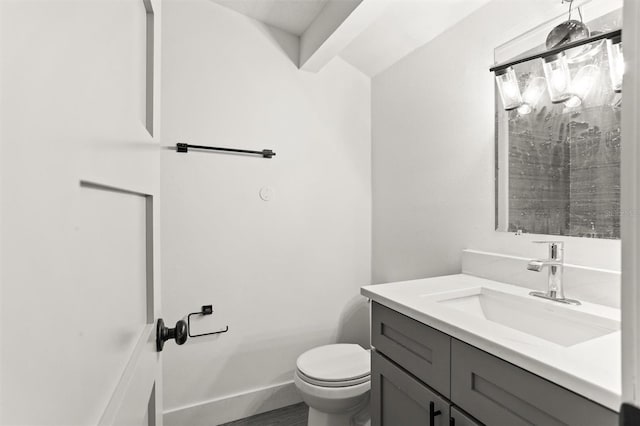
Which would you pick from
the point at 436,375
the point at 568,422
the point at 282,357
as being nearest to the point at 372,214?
the point at 282,357

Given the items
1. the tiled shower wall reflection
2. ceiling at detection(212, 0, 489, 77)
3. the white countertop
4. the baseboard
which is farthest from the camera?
the baseboard

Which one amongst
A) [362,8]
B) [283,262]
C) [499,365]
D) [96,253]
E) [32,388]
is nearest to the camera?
[32,388]

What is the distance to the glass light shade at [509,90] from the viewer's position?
4.47ft

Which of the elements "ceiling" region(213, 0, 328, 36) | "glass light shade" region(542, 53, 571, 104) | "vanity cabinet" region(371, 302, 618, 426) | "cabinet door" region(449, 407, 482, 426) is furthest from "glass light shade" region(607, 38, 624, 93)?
"ceiling" region(213, 0, 328, 36)

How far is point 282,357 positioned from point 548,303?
155cm

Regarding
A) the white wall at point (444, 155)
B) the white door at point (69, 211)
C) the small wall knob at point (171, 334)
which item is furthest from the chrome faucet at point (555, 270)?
the white door at point (69, 211)

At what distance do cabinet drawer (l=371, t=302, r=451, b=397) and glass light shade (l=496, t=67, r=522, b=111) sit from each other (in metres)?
1.00

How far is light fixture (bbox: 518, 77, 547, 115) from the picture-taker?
1.33 meters

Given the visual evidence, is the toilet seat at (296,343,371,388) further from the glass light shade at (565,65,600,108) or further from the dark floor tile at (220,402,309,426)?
the glass light shade at (565,65,600,108)

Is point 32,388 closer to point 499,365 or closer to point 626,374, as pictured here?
point 626,374

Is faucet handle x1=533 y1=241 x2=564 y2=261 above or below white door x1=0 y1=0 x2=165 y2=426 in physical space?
below

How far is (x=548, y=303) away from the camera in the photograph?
3.64 feet

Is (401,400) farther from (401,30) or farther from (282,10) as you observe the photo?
(282,10)

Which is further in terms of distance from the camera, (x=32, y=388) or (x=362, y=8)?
(x=362, y=8)
